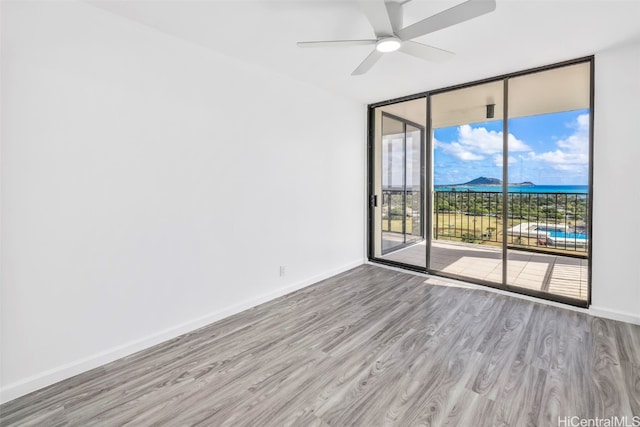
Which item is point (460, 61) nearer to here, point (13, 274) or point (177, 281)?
point (177, 281)

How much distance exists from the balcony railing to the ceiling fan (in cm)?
304

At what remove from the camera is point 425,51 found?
2.28m

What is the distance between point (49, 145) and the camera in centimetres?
193

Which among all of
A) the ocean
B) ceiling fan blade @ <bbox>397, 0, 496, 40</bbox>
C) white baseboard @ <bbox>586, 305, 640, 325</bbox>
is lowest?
white baseboard @ <bbox>586, 305, 640, 325</bbox>

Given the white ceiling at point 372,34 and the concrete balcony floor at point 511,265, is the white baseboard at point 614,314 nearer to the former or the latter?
the concrete balcony floor at point 511,265

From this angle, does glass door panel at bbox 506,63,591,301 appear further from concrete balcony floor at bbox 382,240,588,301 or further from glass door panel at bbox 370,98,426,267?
glass door panel at bbox 370,98,426,267

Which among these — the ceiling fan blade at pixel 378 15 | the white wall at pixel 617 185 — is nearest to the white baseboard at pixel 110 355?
the ceiling fan blade at pixel 378 15

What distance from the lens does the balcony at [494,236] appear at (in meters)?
4.38

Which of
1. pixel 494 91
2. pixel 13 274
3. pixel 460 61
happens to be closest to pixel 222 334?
pixel 13 274

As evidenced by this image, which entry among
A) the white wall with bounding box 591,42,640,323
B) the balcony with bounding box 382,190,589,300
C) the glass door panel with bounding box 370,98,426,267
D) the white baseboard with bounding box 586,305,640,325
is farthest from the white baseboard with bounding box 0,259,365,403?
the white wall with bounding box 591,42,640,323

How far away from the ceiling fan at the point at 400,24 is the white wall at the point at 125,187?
119cm

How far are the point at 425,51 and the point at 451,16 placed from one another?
18.1 inches

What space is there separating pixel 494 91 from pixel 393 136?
5.37ft

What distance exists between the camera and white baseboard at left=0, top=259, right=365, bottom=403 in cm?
186
